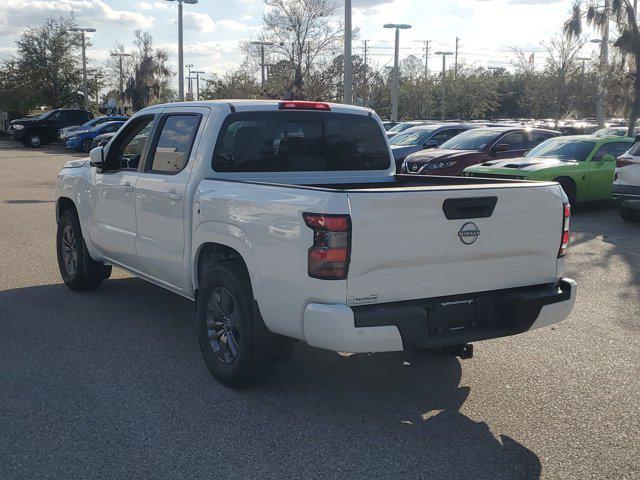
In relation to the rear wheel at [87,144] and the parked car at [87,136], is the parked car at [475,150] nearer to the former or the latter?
the parked car at [87,136]

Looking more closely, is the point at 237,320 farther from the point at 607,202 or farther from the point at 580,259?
the point at 607,202

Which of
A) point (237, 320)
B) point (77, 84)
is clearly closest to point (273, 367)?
point (237, 320)

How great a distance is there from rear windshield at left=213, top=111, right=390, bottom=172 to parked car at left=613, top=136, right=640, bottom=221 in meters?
7.50

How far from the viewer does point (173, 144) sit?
6.02m

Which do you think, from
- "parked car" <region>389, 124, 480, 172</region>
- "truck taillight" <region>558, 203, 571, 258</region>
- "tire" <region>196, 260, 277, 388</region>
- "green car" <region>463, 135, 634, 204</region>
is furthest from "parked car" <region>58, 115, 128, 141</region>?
"truck taillight" <region>558, 203, 571, 258</region>

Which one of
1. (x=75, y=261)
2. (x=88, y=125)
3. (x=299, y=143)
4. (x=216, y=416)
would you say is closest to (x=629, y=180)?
(x=299, y=143)

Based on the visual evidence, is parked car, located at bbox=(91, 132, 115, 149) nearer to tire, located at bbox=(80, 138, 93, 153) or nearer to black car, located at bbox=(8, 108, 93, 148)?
tire, located at bbox=(80, 138, 93, 153)

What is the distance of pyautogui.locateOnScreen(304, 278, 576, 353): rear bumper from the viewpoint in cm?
418

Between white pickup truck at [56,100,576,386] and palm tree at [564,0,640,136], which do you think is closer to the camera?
white pickup truck at [56,100,576,386]

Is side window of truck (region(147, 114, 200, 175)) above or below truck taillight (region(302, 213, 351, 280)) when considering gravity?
above

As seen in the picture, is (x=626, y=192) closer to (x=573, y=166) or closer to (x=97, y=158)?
(x=573, y=166)

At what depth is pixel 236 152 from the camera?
5.71 meters

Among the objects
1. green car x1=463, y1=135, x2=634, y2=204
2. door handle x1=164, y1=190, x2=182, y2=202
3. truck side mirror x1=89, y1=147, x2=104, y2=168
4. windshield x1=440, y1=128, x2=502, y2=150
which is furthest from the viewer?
windshield x1=440, y1=128, x2=502, y2=150

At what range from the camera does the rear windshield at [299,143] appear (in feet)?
18.7
